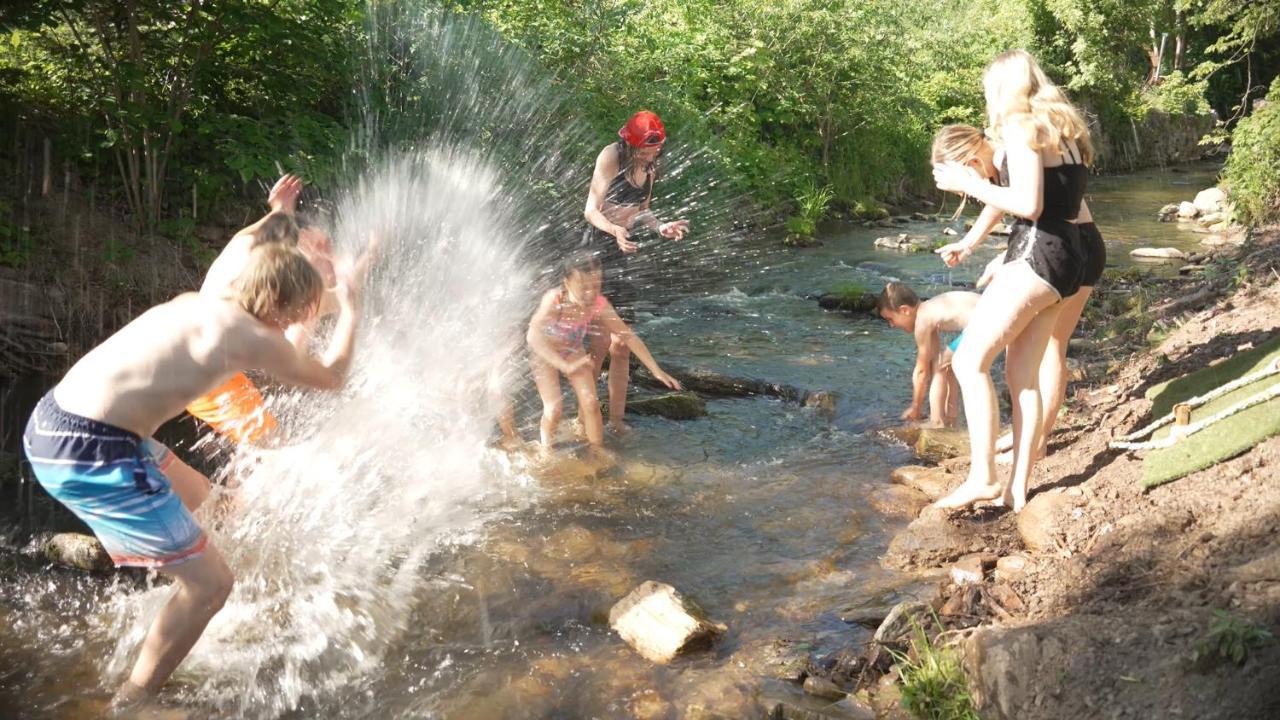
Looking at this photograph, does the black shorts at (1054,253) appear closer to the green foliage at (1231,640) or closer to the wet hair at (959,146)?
the wet hair at (959,146)

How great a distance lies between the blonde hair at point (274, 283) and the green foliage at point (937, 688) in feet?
8.59

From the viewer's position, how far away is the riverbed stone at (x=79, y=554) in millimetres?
4953

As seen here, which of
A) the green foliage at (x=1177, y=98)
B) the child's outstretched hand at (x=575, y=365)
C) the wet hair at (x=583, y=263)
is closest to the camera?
the wet hair at (x=583, y=263)

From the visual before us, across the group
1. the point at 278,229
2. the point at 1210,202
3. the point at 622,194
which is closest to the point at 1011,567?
the point at 622,194

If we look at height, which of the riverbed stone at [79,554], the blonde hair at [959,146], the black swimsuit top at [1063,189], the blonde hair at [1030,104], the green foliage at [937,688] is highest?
the blonde hair at [1030,104]

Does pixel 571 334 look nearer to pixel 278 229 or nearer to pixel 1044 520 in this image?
pixel 278 229

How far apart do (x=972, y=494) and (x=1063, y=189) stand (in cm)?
153

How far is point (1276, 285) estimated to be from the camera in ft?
25.4

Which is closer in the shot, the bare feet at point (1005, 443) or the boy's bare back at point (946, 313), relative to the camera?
the bare feet at point (1005, 443)

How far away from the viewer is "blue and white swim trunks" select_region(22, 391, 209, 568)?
3533 mm

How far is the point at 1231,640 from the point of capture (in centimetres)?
285

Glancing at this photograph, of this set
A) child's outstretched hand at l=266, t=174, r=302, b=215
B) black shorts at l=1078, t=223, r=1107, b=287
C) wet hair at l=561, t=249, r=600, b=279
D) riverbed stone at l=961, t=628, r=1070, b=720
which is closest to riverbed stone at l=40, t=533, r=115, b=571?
child's outstretched hand at l=266, t=174, r=302, b=215

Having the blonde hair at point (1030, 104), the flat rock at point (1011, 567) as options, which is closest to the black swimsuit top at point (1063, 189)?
the blonde hair at point (1030, 104)

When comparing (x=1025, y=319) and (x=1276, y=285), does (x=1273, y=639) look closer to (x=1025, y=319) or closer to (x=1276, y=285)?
(x=1025, y=319)
